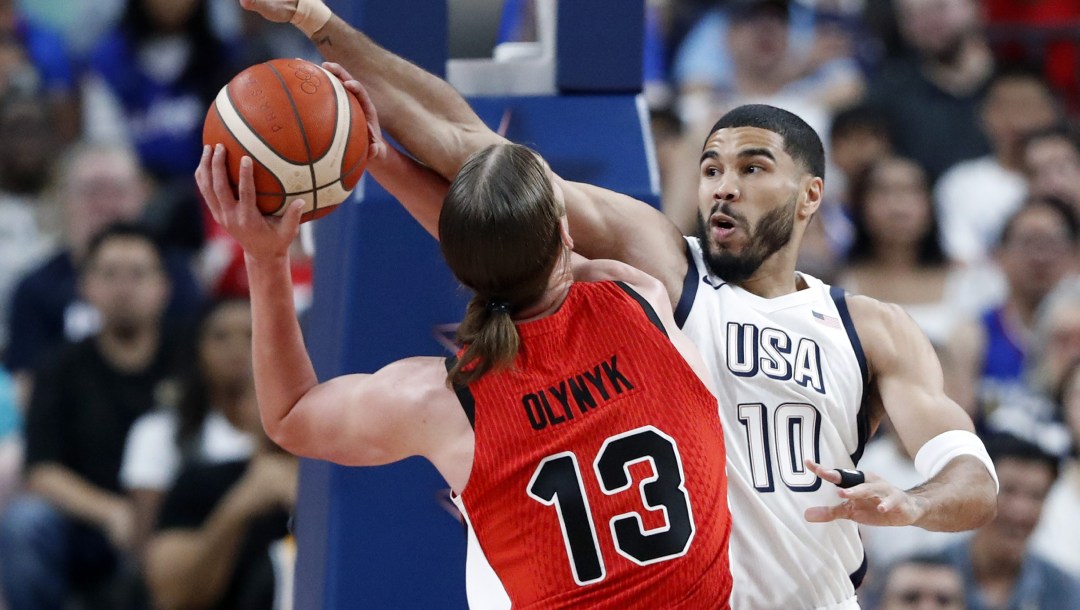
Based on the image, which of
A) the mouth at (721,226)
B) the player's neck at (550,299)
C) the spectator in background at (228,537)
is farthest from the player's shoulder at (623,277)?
the spectator in background at (228,537)

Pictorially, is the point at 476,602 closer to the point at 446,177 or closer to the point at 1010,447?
the point at 446,177

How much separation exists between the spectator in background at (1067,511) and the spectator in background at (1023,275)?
0.74 meters

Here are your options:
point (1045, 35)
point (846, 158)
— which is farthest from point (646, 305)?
point (1045, 35)

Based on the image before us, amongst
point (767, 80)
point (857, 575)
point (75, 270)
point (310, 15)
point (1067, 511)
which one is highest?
point (310, 15)

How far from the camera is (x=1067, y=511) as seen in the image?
A: 6426mm

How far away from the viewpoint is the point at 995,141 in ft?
28.6

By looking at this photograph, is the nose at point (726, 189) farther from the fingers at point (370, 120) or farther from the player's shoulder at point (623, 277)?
the fingers at point (370, 120)

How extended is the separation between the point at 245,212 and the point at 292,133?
0.80 ft

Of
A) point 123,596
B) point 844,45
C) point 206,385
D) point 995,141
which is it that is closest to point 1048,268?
point 995,141

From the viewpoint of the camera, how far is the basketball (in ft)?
10.7

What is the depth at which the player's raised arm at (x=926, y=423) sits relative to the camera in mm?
3496

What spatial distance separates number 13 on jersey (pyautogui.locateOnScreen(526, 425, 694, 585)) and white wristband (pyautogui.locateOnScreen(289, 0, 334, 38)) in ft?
4.53

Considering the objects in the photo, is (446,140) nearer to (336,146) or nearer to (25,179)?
(336,146)

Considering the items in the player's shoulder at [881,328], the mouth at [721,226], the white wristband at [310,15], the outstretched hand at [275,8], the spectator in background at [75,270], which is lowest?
the spectator in background at [75,270]
